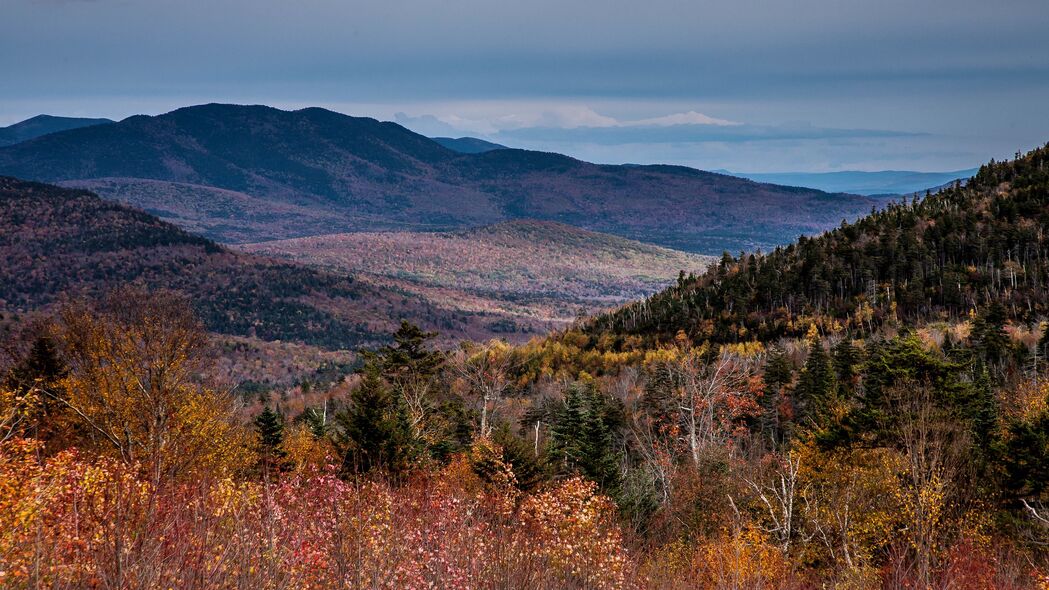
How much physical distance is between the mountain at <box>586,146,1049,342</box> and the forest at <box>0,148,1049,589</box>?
82.8 ft

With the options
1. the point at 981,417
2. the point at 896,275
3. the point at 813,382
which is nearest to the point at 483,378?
the point at 981,417

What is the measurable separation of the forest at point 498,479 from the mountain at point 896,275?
82.8 feet

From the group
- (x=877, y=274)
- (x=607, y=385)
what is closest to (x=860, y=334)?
(x=877, y=274)

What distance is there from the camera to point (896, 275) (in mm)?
116000

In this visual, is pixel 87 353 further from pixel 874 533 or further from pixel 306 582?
pixel 874 533

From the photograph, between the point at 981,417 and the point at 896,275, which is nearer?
the point at 981,417

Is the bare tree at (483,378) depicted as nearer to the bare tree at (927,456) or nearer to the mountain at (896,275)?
the bare tree at (927,456)

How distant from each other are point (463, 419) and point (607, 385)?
4643 centimetres

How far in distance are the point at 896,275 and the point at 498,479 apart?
11119 cm

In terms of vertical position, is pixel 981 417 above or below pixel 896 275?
below

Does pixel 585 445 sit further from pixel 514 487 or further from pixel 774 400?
pixel 774 400

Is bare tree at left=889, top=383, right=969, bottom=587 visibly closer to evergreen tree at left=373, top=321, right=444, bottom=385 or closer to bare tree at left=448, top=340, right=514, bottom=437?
bare tree at left=448, top=340, right=514, bottom=437

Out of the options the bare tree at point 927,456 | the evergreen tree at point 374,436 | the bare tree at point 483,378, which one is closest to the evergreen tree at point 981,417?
the bare tree at point 927,456

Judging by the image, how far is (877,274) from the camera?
118m
